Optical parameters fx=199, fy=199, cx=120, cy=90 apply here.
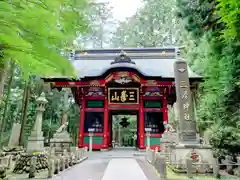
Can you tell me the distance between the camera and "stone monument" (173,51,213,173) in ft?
20.0

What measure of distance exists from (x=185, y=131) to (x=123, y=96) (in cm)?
718

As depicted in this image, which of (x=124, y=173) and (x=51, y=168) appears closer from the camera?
(x=51, y=168)

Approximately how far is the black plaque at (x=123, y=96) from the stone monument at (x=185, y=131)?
20.7 ft

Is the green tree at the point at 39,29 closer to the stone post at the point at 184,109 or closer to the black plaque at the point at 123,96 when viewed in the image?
the stone post at the point at 184,109

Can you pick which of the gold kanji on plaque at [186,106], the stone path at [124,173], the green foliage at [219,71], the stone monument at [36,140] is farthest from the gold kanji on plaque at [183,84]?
the stone monument at [36,140]

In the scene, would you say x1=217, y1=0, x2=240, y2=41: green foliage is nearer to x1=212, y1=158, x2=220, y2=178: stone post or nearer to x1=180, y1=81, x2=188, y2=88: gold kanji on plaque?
x1=180, y1=81, x2=188, y2=88: gold kanji on plaque

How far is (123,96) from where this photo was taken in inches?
527

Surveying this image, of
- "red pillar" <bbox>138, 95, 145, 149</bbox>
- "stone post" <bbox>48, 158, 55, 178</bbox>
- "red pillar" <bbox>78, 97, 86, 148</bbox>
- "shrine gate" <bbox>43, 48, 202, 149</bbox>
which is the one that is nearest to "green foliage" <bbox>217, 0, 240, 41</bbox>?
"stone post" <bbox>48, 158, 55, 178</bbox>

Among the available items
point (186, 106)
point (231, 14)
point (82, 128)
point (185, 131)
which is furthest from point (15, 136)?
point (231, 14)

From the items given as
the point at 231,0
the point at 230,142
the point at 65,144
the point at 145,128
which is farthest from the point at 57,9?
the point at 145,128

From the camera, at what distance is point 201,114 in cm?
1033

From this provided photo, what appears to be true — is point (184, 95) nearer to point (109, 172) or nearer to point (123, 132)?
point (109, 172)

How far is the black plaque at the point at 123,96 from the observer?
13.3 m

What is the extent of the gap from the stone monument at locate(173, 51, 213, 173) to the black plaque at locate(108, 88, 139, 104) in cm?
631
